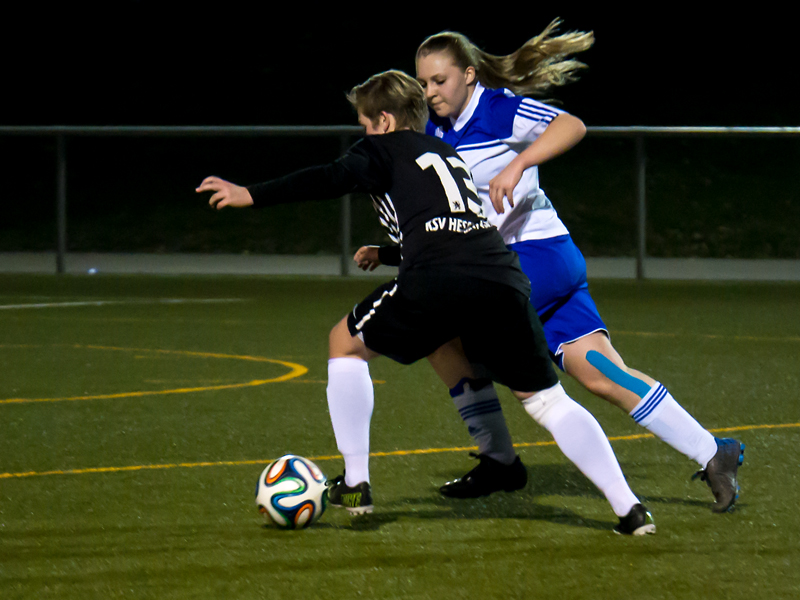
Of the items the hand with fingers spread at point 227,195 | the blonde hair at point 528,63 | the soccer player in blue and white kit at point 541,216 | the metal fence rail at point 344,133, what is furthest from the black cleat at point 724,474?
the metal fence rail at point 344,133

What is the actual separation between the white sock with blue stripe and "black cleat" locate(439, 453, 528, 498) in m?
0.03

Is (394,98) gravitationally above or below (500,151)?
above

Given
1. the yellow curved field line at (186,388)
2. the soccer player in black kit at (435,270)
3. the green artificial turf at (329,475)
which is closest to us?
the green artificial turf at (329,475)

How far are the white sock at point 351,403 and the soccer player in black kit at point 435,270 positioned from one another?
0.03m

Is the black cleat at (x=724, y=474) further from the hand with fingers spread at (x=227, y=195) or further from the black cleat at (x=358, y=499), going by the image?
the hand with fingers spread at (x=227, y=195)

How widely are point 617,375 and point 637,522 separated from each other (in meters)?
0.55

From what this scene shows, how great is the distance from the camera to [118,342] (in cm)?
1034

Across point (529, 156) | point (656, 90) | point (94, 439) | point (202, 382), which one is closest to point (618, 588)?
point (529, 156)

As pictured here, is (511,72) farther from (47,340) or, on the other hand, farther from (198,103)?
(198,103)

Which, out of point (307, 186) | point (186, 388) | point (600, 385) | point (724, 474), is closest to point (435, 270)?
point (307, 186)

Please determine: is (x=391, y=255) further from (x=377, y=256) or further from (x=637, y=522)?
(x=637, y=522)

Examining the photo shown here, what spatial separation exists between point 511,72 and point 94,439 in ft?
8.93

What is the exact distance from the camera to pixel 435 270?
4.09m

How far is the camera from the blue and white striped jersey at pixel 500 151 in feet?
14.8
